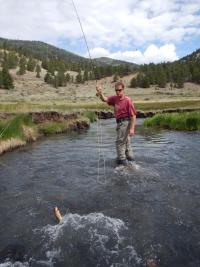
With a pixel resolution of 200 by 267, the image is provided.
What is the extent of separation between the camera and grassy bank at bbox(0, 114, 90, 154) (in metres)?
16.5

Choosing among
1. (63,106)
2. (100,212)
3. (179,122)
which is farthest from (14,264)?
(63,106)

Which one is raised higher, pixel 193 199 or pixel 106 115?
pixel 193 199

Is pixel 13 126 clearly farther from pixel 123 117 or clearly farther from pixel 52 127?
pixel 123 117

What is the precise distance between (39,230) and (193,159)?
26.3 ft

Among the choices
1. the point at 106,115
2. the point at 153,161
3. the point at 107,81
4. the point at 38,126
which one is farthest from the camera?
the point at 107,81

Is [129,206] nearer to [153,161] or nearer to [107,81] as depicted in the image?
[153,161]

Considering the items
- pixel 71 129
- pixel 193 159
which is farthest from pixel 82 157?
pixel 71 129

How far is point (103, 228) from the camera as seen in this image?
701 centimetres

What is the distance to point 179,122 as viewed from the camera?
25.7 meters

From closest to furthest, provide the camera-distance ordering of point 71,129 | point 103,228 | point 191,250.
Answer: point 191,250 → point 103,228 → point 71,129

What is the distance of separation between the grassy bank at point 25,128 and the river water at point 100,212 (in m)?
2.28

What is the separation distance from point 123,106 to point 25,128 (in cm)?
866

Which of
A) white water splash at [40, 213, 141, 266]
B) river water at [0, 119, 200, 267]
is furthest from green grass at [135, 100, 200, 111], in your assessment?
white water splash at [40, 213, 141, 266]

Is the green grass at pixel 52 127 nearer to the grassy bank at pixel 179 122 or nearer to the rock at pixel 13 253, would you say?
the grassy bank at pixel 179 122
